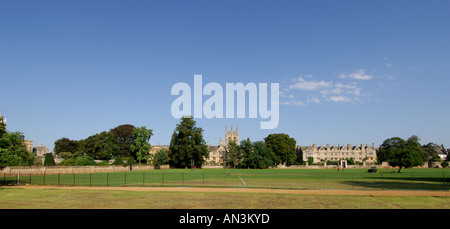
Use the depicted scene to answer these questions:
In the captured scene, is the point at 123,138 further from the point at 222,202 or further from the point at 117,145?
the point at 222,202

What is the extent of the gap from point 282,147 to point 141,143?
44635 millimetres

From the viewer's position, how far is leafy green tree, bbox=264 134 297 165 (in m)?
101

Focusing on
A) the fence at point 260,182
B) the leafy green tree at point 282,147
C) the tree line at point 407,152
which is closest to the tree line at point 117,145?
the leafy green tree at point 282,147

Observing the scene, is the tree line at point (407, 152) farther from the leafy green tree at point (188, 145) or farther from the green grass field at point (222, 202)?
the leafy green tree at point (188, 145)

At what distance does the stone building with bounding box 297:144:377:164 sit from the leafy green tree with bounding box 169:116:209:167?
67.1m

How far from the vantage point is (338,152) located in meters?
138

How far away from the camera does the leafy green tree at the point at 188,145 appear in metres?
82.4

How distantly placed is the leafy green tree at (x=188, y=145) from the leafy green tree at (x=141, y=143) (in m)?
7.63

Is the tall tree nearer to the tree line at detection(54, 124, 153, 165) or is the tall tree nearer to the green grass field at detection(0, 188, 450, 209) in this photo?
the tree line at detection(54, 124, 153, 165)

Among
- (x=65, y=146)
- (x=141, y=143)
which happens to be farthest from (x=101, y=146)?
(x=65, y=146)
